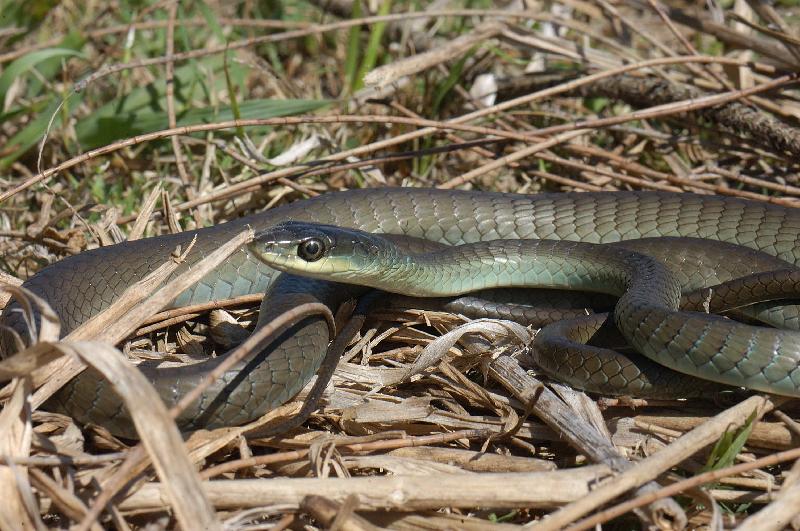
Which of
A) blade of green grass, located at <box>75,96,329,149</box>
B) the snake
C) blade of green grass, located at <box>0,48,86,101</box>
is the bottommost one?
the snake

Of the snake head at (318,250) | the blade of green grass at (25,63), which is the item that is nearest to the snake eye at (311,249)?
the snake head at (318,250)

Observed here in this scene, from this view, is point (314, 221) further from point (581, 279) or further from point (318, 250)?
point (581, 279)

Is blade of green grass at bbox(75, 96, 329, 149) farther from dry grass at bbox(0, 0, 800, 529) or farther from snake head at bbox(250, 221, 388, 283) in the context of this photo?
snake head at bbox(250, 221, 388, 283)

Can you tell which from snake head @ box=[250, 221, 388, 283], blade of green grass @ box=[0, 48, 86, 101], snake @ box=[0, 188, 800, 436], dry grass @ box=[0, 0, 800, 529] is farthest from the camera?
blade of green grass @ box=[0, 48, 86, 101]

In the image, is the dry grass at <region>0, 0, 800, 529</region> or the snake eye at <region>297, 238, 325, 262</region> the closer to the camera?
the dry grass at <region>0, 0, 800, 529</region>

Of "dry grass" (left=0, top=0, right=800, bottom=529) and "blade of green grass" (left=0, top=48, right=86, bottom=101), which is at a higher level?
"blade of green grass" (left=0, top=48, right=86, bottom=101)

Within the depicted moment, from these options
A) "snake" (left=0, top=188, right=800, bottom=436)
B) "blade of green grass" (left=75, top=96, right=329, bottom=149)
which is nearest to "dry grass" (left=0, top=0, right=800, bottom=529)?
"blade of green grass" (left=75, top=96, right=329, bottom=149)

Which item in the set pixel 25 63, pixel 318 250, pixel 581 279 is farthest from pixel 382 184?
pixel 25 63

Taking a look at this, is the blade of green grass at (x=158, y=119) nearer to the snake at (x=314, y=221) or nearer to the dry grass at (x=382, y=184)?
the dry grass at (x=382, y=184)
